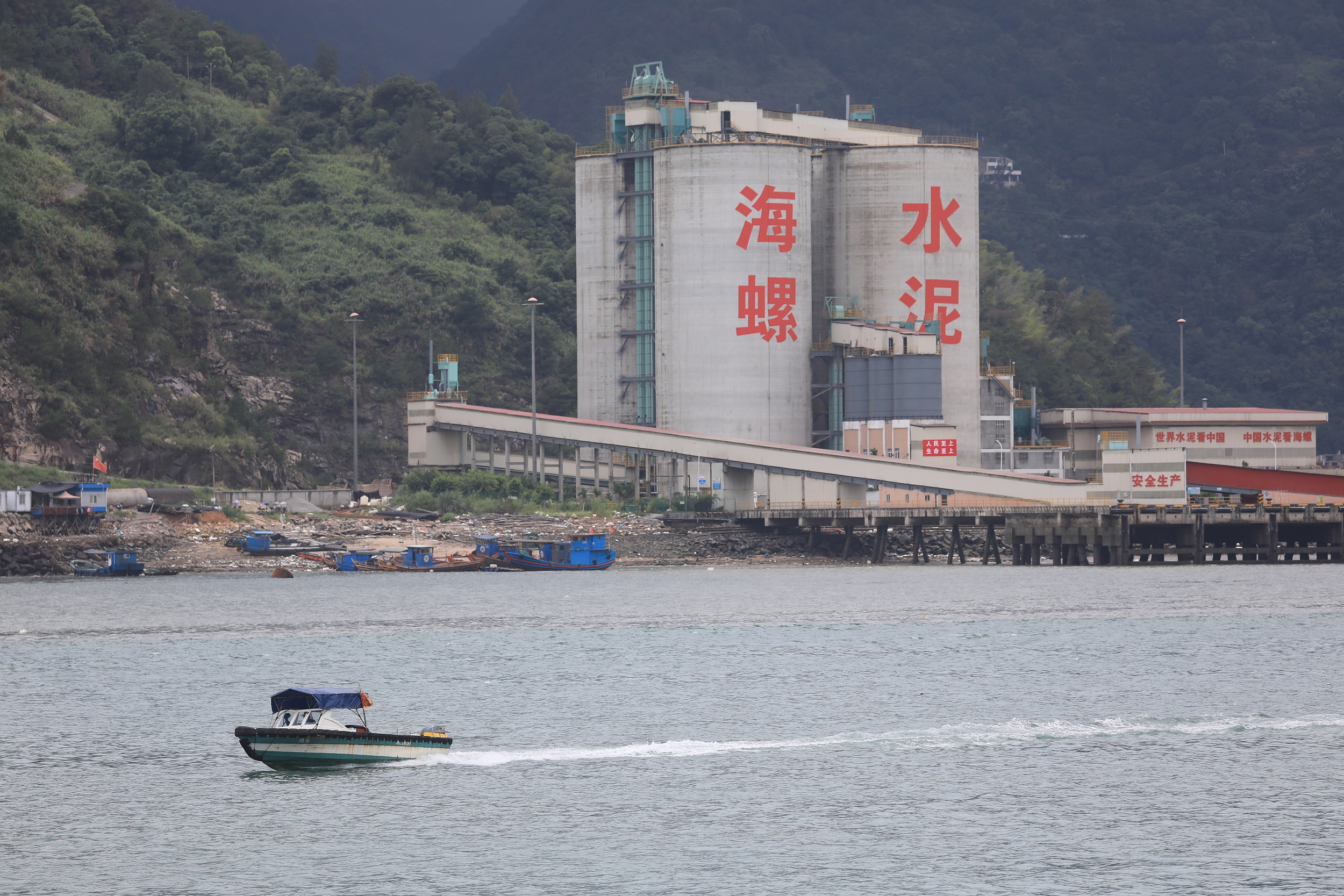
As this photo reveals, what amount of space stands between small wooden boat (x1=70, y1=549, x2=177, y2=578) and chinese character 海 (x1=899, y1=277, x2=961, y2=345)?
68422 millimetres

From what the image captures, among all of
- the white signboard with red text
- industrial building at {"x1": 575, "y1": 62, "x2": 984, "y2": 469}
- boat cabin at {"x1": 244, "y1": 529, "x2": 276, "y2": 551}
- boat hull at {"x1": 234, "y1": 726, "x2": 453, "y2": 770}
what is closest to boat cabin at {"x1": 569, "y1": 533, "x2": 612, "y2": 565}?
boat cabin at {"x1": 244, "y1": 529, "x2": 276, "y2": 551}

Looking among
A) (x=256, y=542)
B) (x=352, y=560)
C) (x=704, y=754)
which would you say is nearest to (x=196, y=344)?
(x=256, y=542)

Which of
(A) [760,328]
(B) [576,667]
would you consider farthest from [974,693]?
(A) [760,328]

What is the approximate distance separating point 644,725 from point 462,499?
90311 mm

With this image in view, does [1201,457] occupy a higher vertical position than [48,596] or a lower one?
higher

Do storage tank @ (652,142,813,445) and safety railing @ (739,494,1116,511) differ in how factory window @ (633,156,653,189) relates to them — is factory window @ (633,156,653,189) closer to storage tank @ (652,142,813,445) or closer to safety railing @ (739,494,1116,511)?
storage tank @ (652,142,813,445)

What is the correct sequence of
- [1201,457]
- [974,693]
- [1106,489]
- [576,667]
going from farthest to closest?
[1201,457] → [1106,489] → [576,667] → [974,693]

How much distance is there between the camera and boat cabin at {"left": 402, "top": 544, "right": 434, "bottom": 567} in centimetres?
12812

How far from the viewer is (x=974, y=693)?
65.8 m

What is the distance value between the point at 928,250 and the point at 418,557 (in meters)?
56.5

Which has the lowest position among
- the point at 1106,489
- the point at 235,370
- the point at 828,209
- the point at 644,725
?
the point at 644,725

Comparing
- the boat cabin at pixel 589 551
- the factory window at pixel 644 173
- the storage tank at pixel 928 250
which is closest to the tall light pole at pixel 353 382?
the factory window at pixel 644 173

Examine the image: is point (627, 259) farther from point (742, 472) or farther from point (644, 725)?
point (644, 725)

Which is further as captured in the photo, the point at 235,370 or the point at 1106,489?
the point at 235,370
